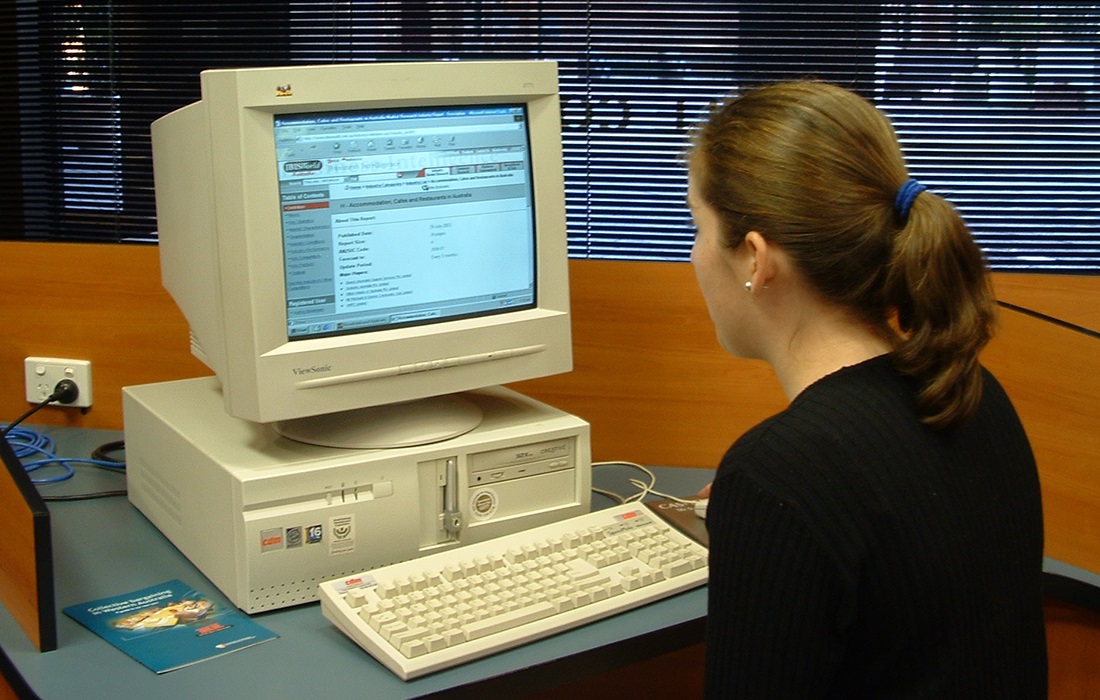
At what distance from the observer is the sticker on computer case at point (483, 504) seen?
137 cm

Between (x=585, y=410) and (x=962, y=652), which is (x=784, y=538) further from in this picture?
(x=585, y=410)

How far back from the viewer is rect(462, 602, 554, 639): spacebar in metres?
1.11

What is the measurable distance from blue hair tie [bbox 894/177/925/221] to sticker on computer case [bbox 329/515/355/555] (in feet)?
2.21

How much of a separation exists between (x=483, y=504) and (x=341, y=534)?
0.19 meters

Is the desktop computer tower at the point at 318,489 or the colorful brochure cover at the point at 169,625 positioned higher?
the desktop computer tower at the point at 318,489

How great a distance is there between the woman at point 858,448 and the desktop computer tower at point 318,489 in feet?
1.36

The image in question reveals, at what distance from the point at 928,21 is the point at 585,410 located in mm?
1371

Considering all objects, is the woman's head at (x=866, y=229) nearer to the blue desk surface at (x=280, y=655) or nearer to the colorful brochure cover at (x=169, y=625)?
the blue desk surface at (x=280, y=655)

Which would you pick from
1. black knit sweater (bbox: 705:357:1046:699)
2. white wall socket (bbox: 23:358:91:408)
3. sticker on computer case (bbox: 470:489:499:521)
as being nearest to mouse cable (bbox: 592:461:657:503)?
sticker on computer case (bbox: 470:489:499:521)

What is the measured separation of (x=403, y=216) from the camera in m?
1.34

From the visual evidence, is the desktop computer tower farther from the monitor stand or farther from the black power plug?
the black power plug

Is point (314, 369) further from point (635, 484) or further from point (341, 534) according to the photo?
point (635, 484)

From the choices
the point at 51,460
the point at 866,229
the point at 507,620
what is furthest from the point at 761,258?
the point at 51,460

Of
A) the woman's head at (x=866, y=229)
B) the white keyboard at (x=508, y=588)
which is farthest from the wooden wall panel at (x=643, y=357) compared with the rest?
the woman's head at (x=866, y=229)
